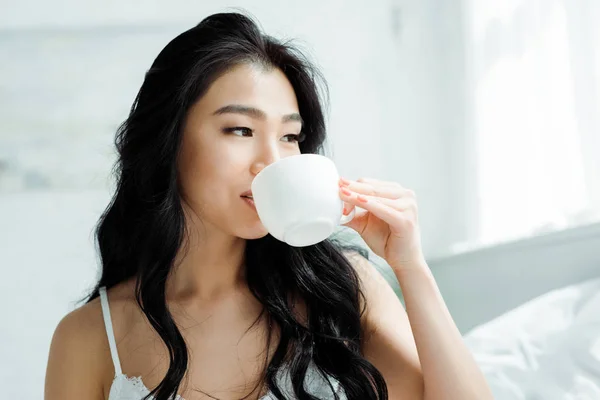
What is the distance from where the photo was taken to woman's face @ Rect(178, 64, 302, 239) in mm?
1335

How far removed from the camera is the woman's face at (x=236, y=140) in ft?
4.38

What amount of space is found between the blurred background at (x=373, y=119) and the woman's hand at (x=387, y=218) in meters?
1.06

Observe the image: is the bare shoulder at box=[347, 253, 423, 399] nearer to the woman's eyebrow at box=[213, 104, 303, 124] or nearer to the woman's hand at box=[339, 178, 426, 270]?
the woman's hand at box=[339, 178, 426, 270]

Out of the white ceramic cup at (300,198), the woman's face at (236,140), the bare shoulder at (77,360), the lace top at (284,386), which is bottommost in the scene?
the lace top at (284,386)

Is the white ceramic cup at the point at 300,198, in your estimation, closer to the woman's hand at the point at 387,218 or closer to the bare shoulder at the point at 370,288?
the woman's hand at the point at 387,218

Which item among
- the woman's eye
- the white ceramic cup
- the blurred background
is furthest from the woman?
the blurred background

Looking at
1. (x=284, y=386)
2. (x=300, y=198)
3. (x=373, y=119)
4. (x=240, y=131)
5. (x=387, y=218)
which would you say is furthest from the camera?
(x=373, y=119)

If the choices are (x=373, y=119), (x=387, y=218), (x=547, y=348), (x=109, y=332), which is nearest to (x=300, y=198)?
(x=387, y=218)

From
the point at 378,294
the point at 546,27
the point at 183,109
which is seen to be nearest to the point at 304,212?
the point at 183,109

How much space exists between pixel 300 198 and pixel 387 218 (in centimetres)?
23

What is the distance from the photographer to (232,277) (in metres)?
1.61

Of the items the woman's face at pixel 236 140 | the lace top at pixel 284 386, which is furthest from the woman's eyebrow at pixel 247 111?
the lace top at pixel 284 386

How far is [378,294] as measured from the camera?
1564mm

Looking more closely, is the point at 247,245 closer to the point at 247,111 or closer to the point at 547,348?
the point at 247,111
